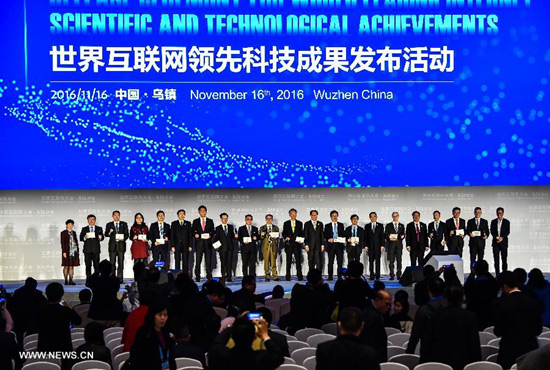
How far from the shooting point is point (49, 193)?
15.9m

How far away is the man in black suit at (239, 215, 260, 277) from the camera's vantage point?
47.9 feet

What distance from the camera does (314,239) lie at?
14.6 meters

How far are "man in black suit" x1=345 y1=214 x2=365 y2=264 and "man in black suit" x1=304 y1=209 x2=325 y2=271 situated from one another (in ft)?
1.47

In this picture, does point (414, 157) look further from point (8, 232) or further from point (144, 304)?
point (144, 304)

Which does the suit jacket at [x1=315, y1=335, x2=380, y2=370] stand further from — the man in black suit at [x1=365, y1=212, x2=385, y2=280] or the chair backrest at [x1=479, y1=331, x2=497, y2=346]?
the man in black suit at [x1=365, y1=212, x2=385, y2=280]

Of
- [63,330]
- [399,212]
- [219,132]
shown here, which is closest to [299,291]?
[63,330]

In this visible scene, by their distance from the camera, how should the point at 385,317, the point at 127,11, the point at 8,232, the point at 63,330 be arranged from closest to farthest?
the point at 63,330 → the point at 385,317 → the point at 127,11 → the point at 8,232

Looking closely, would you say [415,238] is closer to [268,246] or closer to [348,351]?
[268,246]

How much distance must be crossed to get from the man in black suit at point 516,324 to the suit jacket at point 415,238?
327 inches

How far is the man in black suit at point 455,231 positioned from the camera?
14.6 meters

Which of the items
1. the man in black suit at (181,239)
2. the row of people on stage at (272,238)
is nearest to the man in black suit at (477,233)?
the row of people on stage at (272,238)

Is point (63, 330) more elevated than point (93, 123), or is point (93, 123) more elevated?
point (93, 123)

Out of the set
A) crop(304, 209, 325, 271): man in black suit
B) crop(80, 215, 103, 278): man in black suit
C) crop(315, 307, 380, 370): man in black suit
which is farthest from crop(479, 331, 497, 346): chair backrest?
crop(80, 215, 103, 278): man in black suit

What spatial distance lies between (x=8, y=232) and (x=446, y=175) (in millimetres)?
8033
